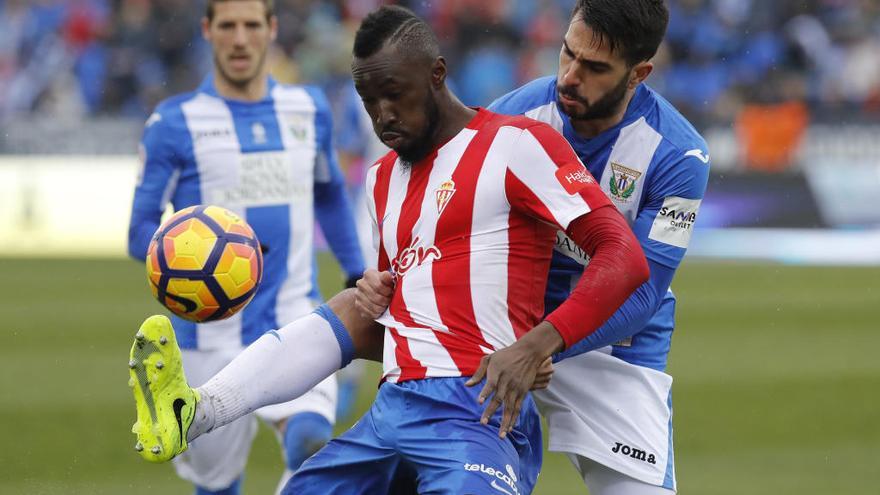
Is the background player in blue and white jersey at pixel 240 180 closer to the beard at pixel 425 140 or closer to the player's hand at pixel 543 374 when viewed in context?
the beard at pixel 425 140

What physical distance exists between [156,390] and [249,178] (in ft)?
7.67

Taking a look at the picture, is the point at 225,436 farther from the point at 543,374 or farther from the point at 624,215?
the point at 543,374

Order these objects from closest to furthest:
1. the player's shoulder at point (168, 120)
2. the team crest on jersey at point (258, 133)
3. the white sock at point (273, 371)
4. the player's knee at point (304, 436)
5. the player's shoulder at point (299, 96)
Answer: the white sock at point (273, 371) → the player's knee at point (304, 436) → the player's shoulder at point (168, 120) → the team crest on jersey at point (258, 133) → the player's shoulder at point (299, 96)

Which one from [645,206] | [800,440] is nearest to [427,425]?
[645,206]

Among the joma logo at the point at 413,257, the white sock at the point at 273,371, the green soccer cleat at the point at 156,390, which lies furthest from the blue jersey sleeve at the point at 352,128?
the green soccer cleat at the point at 156,390

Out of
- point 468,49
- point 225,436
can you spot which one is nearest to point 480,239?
point 225,436

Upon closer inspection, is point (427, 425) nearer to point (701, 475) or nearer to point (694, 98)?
point (701, 475)

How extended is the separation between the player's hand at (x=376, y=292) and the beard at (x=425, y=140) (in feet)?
1.21

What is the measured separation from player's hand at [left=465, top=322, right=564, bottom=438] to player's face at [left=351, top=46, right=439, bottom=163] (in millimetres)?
701

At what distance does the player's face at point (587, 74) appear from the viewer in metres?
4.33

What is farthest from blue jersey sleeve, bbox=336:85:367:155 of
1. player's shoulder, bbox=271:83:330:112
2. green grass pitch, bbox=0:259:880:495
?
player's shoulder, bbox=271:83:330:112

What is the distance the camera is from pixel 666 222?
4.48 metres

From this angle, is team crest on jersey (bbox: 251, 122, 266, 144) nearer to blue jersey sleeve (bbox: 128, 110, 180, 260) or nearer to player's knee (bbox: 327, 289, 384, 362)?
blue jersey sleeve (bbox: 128, 110, 180, 260)

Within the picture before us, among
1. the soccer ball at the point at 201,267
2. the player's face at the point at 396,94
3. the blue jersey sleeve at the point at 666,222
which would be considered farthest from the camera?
the soccer ball at the point at 201,267
